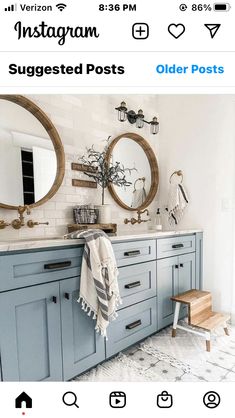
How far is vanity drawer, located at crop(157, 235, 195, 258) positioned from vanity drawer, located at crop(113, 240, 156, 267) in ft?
0.24

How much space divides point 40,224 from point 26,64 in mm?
897

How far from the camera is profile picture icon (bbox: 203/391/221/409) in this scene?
1.71 ft

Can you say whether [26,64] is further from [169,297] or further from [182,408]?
[169,297]

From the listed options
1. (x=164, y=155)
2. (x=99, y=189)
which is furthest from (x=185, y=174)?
(x=99, y=189)

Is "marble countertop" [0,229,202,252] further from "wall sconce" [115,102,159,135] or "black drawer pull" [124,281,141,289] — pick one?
"wall sconce" [115,102,159,135]

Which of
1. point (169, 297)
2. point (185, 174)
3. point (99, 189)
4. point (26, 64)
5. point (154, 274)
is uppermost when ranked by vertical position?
point (26, 64)

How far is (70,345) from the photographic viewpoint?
1009mm

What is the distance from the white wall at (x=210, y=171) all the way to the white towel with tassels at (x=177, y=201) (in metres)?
0.05

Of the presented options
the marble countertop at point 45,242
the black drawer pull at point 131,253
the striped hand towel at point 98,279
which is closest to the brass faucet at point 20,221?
the marble countertop at point 45,242

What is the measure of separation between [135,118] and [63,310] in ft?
5.02

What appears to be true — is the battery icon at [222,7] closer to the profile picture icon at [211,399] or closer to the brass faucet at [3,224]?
the profile picture icon at [211,399]

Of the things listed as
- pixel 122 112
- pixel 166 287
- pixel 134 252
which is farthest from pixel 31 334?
pixel 122 112

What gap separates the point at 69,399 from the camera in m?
0.52

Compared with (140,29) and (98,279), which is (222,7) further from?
(98,279)
